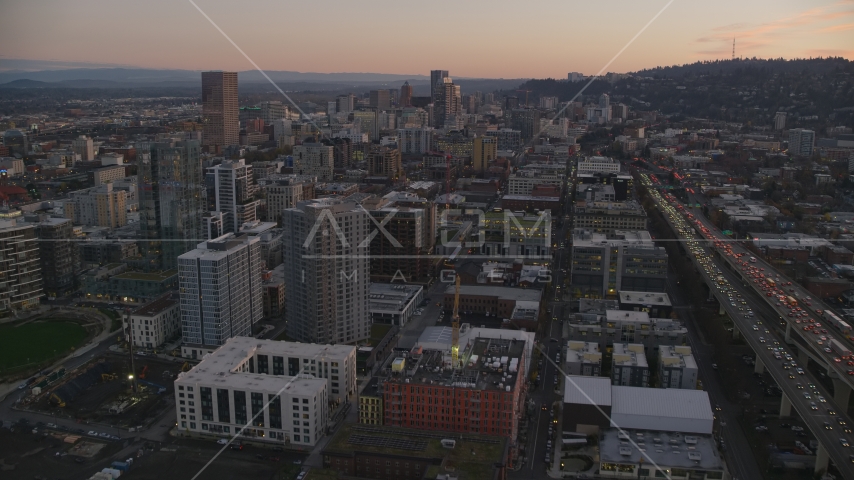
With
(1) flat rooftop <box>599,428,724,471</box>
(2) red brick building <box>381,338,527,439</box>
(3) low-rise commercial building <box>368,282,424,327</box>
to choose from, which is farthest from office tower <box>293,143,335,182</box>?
(1) flat rooftop <box>599,428,724,471</box>

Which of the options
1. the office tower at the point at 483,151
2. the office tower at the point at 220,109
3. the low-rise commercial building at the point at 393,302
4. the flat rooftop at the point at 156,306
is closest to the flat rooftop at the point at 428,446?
the low-rise commercial building at the point at 393,302

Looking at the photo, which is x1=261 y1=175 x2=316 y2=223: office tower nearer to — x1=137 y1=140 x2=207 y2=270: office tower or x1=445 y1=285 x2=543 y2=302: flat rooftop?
x1=137 y1=140 x2=207 y2=270: office tower

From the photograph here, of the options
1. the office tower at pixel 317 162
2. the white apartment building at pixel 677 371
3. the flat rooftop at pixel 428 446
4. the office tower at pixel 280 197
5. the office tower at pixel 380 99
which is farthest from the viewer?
the office tower at pixel 380 99

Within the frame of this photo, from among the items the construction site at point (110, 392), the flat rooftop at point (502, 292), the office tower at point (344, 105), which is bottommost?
the construction site at point (110, 392)

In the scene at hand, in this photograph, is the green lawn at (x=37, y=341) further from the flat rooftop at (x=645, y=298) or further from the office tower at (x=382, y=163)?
the office tower at (x=382, y=163)

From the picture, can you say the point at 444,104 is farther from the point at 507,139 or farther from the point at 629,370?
the point at 629,370

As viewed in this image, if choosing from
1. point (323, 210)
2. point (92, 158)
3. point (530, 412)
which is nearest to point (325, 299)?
point (323, 210)
